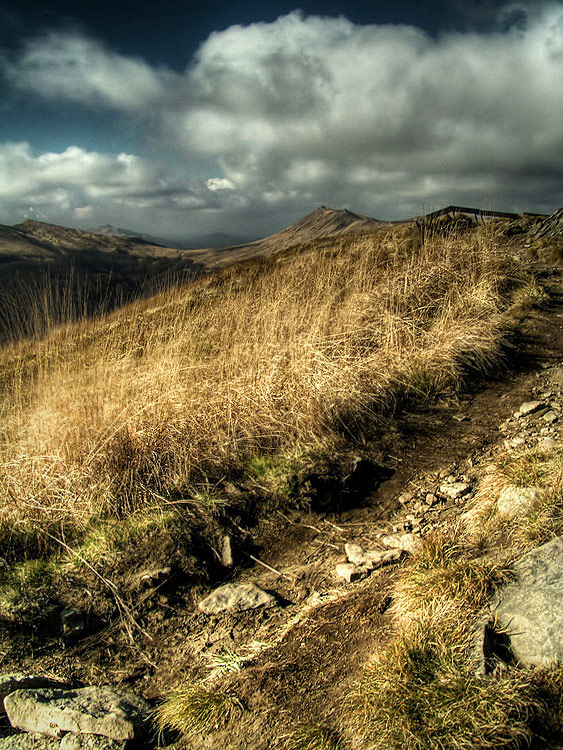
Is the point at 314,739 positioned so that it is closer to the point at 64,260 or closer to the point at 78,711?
the point at 78,711

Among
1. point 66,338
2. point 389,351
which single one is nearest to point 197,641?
point 389,351

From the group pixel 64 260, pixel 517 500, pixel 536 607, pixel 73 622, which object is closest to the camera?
pixel 536 607

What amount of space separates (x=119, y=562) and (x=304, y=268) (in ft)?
20.7

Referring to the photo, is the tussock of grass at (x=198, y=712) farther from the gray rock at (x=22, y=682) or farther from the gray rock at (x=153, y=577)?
the gray rock at (x=153, y=577)

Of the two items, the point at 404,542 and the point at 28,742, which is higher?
the point at 404,542

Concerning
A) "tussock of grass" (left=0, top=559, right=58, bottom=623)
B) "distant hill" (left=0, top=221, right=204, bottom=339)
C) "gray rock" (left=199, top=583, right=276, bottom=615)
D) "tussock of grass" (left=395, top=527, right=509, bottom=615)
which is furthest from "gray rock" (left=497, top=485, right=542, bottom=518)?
"distant hill" (left=0, top=221, right=204, bottom=339)

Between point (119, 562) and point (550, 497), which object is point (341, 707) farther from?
point (119, 562)

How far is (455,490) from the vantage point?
335 centimetres

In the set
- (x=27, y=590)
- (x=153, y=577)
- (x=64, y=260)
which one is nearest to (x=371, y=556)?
(x=153, y=577)

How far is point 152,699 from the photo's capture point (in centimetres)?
220

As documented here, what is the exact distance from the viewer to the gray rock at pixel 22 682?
86.1 inches

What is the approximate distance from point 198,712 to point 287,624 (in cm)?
65

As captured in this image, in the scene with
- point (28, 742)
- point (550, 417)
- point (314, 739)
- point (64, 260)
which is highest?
point (64, 260)

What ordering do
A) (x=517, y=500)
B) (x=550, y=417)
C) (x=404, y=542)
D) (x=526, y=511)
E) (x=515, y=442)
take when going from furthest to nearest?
(x=550, y=417) < (x=515, y=442) < (x=404, y=542) < (x=517, y=500) < (x=526, y=511)
